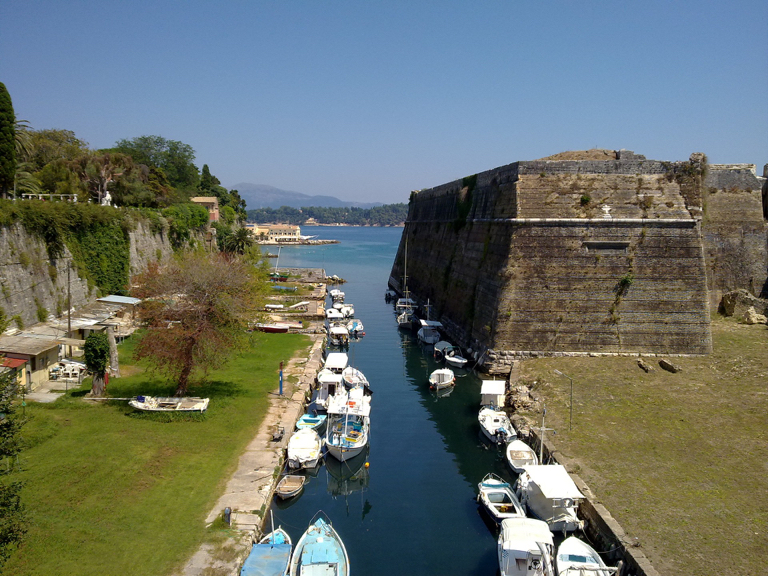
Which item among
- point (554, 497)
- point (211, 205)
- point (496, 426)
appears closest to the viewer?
point (554, 497)

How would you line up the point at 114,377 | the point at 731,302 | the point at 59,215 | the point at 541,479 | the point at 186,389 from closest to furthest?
the point at 541,479 → the point at 186,389 → the point at 114,377 → the point at 59,215 → the point at 731,302

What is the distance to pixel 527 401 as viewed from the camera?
2091 centimetres

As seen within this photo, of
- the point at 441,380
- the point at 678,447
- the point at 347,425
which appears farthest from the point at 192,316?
the point at 678,447

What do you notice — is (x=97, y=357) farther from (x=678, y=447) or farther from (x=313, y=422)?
(x=678, y=447)

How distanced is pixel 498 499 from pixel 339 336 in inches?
833

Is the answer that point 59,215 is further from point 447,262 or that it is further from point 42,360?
point 447,262

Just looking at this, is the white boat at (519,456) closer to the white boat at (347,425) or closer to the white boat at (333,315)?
the white boat at (347,425)

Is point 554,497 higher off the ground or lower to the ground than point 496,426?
higher

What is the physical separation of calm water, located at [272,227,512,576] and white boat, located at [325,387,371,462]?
0.60 meters

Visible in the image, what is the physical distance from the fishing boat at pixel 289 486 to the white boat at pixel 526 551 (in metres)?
6.15

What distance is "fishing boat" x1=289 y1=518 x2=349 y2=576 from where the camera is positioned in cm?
1140

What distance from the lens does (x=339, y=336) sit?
35.0 metres

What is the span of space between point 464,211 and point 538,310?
528 inches

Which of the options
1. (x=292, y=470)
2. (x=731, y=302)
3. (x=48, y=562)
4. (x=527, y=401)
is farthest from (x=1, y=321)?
(x=731, y=302)
